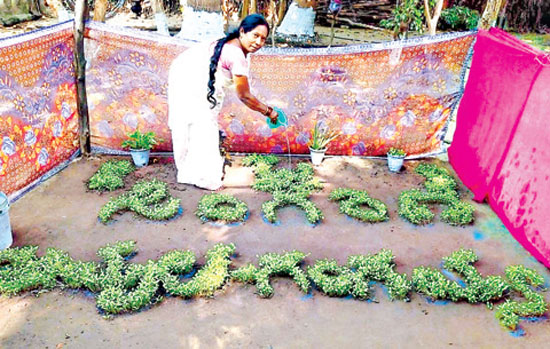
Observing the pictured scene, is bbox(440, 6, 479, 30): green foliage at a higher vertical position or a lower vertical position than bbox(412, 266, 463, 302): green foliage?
higher

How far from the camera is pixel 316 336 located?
128 inches

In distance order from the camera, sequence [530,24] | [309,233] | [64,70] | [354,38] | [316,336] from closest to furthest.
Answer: [316,336], [309,233], [64,70], [354,38], [530,24]

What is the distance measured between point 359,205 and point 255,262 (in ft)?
5.06

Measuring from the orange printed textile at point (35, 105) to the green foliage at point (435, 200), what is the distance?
3.80 m

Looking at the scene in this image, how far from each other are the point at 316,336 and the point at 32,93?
3636 mm

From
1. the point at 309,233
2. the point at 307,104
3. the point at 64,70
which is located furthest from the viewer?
the point at 307,104

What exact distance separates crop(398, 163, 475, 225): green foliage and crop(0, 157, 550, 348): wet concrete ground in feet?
0.34

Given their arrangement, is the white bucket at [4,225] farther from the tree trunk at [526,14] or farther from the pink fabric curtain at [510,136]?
the tree trunk at [526,14]

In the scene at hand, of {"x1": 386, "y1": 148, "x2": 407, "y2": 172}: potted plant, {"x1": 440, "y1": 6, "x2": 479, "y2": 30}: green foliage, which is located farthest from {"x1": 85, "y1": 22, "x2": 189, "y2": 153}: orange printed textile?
{"x1": 440, "y1": 6, "x2": 479, "y2": 30}: green foliage

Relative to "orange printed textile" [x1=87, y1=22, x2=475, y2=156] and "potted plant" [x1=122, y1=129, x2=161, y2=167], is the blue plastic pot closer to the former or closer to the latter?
"potted plant" [x1=122, y1=129, x2=161, y2=167]

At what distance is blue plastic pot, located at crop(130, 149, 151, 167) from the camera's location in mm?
5604

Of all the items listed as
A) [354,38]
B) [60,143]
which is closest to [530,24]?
[354,38]

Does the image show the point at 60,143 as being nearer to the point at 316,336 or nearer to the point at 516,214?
the point at 316,336

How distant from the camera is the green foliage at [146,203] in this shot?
4.59 metres
